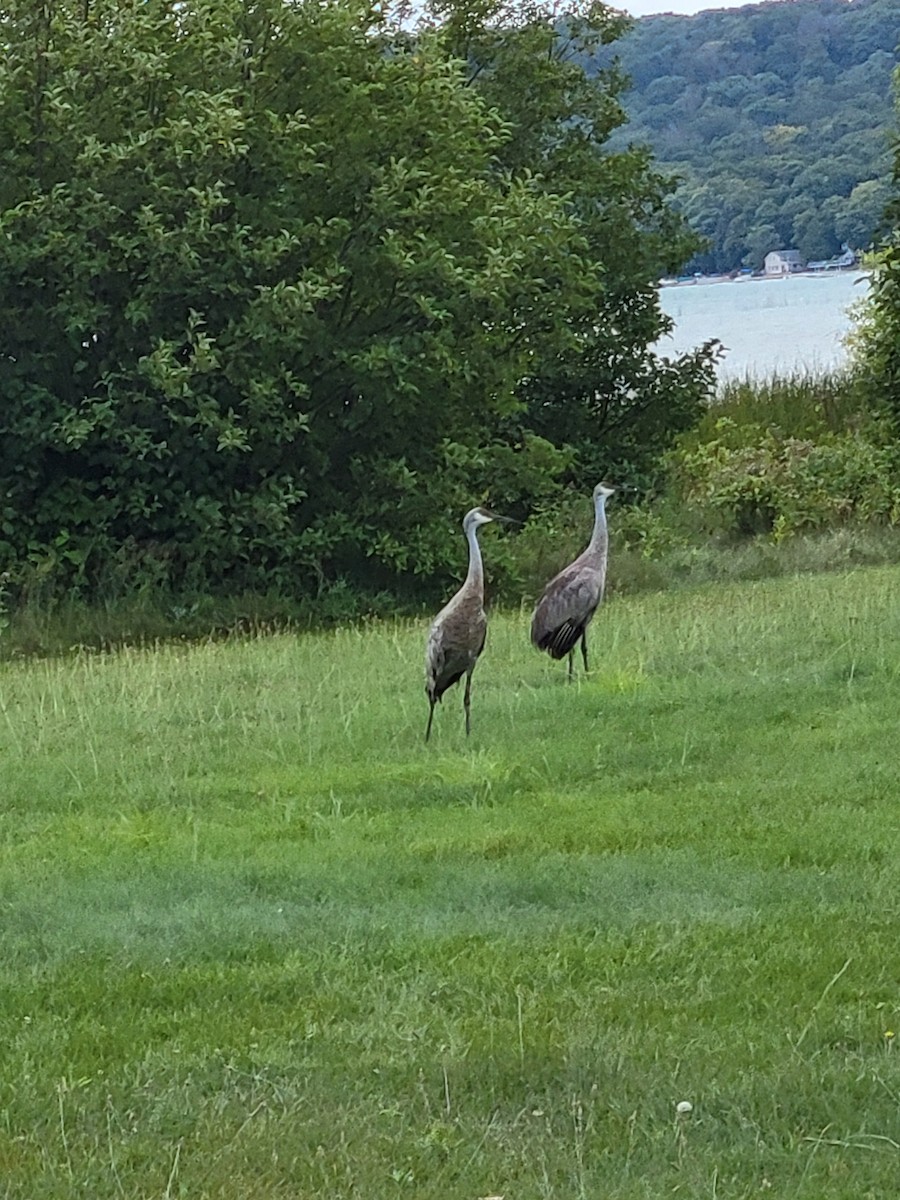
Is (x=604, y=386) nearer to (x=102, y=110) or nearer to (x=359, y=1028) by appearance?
(x=102, y=110)

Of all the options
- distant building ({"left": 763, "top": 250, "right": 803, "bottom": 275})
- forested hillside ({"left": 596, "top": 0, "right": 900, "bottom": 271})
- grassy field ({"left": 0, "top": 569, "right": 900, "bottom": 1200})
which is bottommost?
grassy field ({"left": 0, "top": 569, "right": 900, "bottom": 1200})

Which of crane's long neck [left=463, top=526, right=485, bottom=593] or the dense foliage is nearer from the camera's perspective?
crane's long neck [left=463, top=526, right=485, bottom=593]

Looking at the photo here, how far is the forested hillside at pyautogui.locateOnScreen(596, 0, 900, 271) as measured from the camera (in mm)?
48312

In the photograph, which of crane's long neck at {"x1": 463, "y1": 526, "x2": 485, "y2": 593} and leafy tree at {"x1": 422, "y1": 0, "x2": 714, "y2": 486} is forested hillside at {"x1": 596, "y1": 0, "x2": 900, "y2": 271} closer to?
leafy tree at {"x1": 422, "y1": 0, "x2": 714, "y2": 486}

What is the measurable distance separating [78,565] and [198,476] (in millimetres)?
1444

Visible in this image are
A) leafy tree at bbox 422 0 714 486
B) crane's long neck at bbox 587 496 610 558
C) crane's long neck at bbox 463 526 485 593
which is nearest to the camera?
crane's long neck at bbox 463 526 485 593

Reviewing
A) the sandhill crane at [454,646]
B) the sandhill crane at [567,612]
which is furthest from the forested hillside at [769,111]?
the sandhill crane at [454,646]

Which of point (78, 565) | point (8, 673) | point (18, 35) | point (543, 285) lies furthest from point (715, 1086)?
point (543, 285)

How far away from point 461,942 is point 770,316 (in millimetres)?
55342

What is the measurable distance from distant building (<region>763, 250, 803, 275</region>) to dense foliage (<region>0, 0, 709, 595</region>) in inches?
1434

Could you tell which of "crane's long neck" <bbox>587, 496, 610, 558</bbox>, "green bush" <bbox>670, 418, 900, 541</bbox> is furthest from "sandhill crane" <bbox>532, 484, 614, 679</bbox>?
"green bush" <bbox>670, 418, 900, 541</bbox>

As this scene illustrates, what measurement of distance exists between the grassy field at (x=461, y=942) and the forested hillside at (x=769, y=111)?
126 feet

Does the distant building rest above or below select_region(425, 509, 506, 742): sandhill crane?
above

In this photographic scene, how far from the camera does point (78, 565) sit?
58.2 ft
